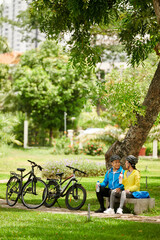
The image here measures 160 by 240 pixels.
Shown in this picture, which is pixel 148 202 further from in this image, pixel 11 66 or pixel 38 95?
pixel 11 66

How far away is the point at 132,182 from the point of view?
929 cm

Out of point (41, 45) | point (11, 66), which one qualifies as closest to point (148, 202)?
point (41, 45)

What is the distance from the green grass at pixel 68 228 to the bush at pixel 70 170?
8290mm

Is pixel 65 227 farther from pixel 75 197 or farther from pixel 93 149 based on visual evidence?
pixel 93 149

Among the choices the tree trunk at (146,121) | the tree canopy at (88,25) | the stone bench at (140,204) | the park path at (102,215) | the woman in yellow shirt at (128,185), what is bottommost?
the park path at (102,215)

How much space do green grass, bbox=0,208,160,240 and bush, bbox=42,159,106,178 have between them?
8290 mm

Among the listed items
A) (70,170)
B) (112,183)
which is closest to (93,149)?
(70,170)

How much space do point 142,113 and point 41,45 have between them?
31.4m

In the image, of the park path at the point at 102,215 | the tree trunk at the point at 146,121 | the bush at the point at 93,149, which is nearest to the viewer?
the park path at the point at 102,215

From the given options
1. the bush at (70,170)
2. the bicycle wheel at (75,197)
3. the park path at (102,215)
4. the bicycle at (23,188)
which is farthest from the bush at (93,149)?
the bicycle wheel at (75,197)

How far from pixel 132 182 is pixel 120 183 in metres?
0.26

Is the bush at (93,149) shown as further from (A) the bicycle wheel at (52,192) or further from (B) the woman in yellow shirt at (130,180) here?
(B) the woman in yellow shirt at (130,180)

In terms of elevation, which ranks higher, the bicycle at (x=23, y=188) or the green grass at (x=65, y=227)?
the bicycle at (x=23, y=188)

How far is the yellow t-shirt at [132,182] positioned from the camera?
362 inches
